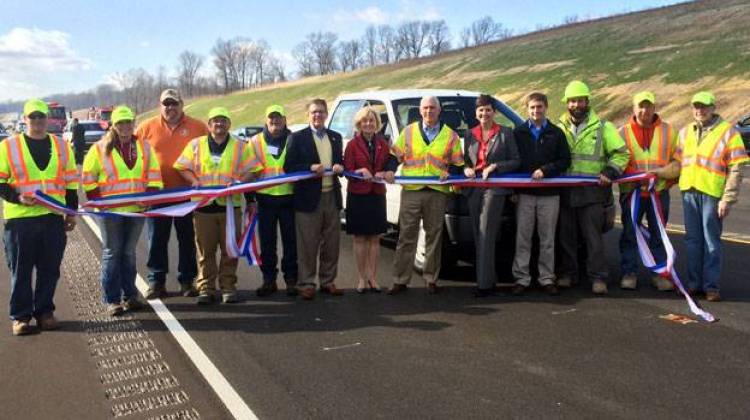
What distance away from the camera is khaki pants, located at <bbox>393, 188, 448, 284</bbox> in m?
6.67

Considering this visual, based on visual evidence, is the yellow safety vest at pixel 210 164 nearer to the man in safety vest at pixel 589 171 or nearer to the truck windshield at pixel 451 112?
the truck windshield at pixel 451 112

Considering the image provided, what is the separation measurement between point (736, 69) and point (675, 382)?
33687 mm

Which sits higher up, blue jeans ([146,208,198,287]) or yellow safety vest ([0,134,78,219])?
yellow safety vest ([0,134,78,219])

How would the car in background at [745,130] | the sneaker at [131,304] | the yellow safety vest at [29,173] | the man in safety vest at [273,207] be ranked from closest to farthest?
the yellow safety vest at [29,173]
the sneaker at [131,304]
the man in safety vest at [273,207]
the car in background at [745,130]

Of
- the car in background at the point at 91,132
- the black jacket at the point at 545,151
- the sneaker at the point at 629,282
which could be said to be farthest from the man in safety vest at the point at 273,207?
the car in background at the point at 91,132

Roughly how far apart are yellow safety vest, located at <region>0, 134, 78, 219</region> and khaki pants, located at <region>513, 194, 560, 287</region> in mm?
4207

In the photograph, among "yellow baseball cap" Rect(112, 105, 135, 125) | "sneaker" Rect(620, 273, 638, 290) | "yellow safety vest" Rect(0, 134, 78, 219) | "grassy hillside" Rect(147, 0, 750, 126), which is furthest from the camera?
"grassy hillside" Rect(147, 0, 750, 126)

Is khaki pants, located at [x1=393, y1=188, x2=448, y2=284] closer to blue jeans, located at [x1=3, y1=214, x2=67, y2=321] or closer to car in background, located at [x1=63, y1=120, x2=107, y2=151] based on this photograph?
blue jeans, located at [x1=3, y1=214, x2=67, y2=321]

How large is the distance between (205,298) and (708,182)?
193 inches

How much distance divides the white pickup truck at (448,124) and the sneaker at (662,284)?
4.92ft

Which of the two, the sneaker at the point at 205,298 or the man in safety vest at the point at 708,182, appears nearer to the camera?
the man in safety vest at the point at 708,182

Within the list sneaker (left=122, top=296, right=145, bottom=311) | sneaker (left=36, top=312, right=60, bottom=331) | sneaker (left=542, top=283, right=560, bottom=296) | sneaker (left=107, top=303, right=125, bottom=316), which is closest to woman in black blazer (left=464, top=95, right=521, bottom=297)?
sneaker (left=542, top=283, right=560, bottom=296)

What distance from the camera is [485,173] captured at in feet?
21.0

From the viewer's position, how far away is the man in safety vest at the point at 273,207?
21.9 ft
